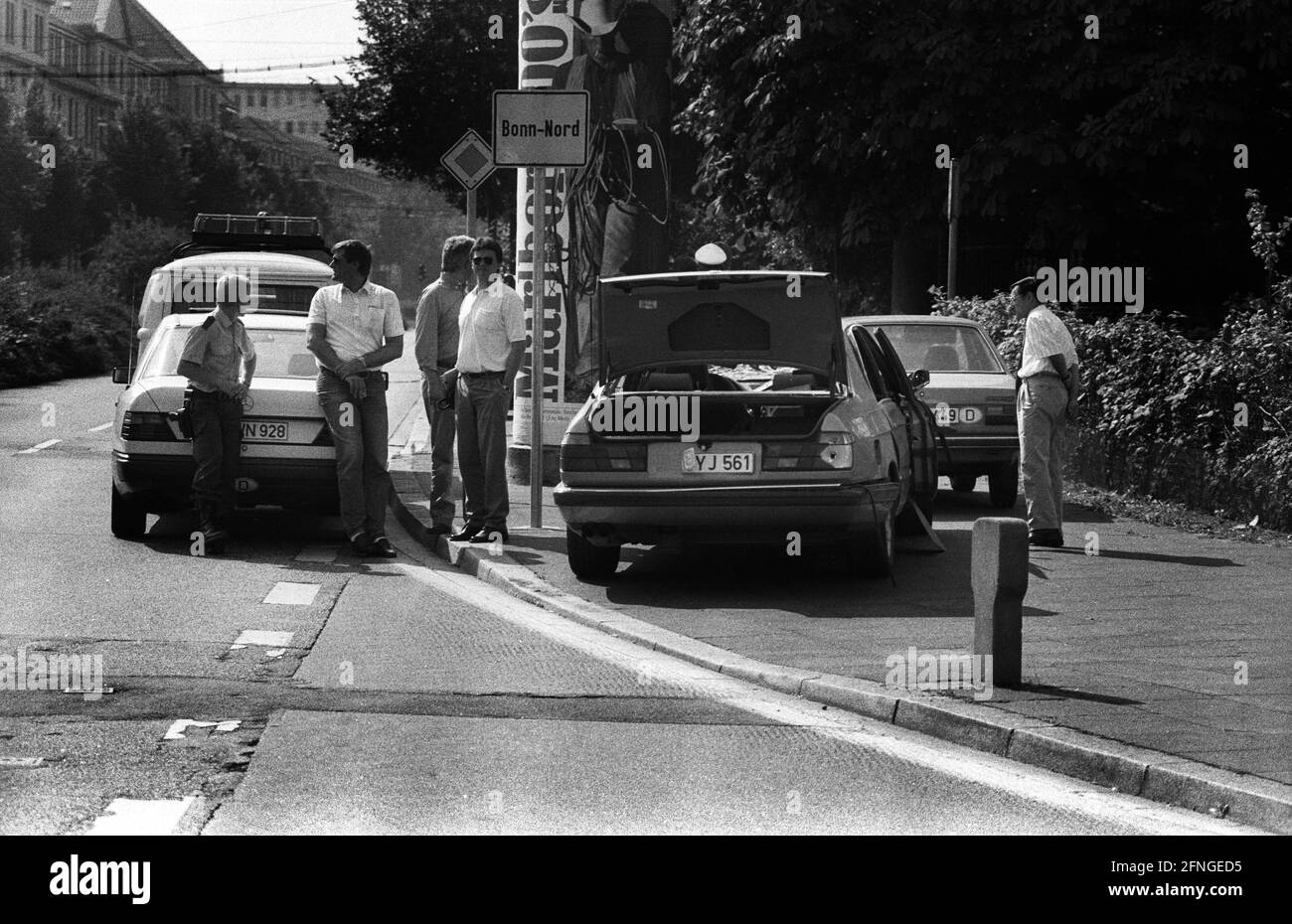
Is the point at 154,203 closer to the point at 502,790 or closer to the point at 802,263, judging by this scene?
the point at 802,263

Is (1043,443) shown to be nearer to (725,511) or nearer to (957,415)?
(725,511)

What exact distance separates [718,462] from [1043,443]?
296 centimetres

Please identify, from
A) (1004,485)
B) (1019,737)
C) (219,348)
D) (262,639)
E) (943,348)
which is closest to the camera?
(1019,737)

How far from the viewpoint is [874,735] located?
6996mm

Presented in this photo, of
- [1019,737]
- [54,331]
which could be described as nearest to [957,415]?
[1019,737]

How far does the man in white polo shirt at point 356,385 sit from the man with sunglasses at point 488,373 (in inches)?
18.9

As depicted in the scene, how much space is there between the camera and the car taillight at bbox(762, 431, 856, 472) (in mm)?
10500

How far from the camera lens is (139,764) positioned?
239 inches

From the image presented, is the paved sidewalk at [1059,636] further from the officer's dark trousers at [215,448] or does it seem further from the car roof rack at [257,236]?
the car roof rack at [257,236]

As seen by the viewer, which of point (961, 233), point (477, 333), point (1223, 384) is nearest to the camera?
point (477, 333)

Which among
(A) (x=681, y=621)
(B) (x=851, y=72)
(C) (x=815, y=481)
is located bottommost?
(A) (x=681, y=621)

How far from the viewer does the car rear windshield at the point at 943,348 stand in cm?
1645
